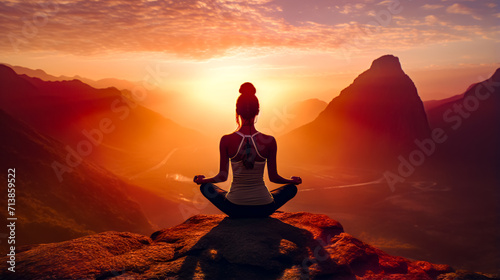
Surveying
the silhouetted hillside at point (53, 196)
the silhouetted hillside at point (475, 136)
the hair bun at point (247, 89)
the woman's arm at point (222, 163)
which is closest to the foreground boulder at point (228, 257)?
the woman's arm at point (222, 163)

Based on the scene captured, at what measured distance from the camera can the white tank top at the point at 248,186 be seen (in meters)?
7.42

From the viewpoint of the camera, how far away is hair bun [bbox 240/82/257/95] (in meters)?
7.35

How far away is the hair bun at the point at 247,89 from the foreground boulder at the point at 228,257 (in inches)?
121

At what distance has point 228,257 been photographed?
6395 mm

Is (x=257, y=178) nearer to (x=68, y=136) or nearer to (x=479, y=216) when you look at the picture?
(x=479, y=216)

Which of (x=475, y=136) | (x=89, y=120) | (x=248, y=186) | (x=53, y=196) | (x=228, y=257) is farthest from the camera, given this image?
(x=475, y=136)

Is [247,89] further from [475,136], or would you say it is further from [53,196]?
[475,136]

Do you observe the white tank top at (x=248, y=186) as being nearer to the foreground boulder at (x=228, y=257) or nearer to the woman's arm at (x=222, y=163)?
the woman's arm at (x=222, y=163)

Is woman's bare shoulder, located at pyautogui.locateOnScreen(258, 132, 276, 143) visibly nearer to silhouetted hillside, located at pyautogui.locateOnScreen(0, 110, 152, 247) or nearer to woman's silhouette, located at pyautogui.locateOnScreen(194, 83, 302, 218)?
woman's silhouette, located at pyautogui.locateOnScreen(194, 83, 302, 218)

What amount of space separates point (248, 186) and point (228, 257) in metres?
1.76

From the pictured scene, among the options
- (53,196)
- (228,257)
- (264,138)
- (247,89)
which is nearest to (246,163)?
(264,138)

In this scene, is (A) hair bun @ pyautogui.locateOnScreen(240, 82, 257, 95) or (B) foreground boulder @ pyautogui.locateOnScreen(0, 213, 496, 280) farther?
(A) hair bun @ pyautogui.locateOnScreen(240, 82, 257, 95)

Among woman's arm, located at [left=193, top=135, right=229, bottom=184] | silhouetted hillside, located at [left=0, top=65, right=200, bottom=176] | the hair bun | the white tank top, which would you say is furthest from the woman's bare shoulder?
silhouetted hillside, located at [left=0, top=65, right=200, bottom=176]

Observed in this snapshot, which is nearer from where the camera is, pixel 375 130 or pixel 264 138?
pixel 264 138
